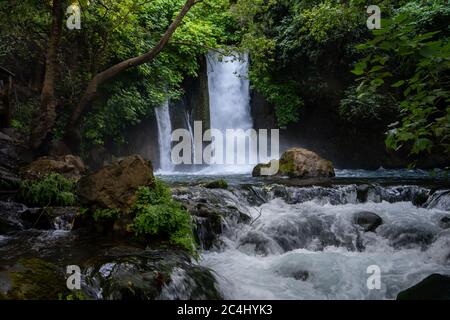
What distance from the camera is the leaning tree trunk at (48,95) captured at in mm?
9812

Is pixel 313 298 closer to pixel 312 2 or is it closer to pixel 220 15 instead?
pixel 312 2

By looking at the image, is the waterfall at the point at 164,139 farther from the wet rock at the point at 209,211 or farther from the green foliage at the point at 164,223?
the green foliage at the point at 164,223

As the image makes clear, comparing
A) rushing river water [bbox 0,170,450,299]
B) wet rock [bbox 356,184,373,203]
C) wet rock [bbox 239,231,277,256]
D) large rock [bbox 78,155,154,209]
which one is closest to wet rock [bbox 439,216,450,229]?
rushing river water [bbox 0,170,450,299]

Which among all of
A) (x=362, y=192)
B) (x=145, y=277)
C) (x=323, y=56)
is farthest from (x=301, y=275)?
(x=323, y=56)

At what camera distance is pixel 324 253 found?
670cm

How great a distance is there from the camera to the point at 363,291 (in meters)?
5.34

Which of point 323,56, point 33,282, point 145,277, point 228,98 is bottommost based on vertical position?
point 145,277

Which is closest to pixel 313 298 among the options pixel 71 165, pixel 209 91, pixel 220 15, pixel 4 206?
pixel 4 206

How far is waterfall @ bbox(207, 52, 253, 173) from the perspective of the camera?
18.2 metres

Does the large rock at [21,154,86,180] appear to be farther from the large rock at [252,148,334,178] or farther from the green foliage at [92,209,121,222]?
the large rock at [252,148,334,178]

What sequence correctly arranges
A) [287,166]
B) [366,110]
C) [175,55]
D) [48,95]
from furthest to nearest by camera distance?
[175,55] < [366,110] < [287,166] < [48,95]

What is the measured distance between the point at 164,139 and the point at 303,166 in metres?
7.09

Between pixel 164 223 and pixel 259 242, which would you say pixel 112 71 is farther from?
pixel 259 242
